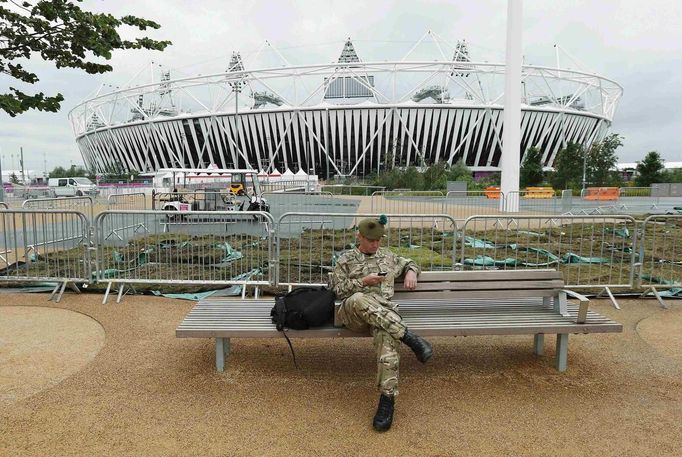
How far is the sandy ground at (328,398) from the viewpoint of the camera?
3023 mm

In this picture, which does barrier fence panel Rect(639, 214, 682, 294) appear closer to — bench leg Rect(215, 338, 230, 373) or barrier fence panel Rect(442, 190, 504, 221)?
bench leg Rect(215, 338, 230, 373)

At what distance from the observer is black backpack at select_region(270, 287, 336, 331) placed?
3699 mm

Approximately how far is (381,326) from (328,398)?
2.41 ft

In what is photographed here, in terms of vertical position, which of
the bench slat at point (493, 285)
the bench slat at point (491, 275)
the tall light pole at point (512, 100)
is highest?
A: the tall light pole at point (512, 100)

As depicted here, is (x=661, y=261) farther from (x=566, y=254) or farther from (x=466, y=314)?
(x=466, y=314)

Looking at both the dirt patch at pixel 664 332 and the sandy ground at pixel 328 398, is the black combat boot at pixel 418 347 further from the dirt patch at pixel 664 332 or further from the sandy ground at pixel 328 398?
the dirt patch at pixel 664 332

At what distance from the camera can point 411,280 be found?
12.8 ft

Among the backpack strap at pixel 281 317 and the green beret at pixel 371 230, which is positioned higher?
the green beret at pixel 371 230

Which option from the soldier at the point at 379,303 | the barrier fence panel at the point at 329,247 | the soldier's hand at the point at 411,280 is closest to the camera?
the soldier at the point at 379,303

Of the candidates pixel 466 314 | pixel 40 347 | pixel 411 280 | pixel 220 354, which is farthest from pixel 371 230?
pixel 40 347

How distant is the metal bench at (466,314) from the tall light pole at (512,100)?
1959 centimetres

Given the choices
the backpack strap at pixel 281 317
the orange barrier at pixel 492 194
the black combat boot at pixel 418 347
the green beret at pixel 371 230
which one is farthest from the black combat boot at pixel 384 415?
the orange barrier at pixel 492 194

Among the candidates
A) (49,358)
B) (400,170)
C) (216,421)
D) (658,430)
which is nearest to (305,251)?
(49,358)

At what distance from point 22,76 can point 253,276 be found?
12.5ft
